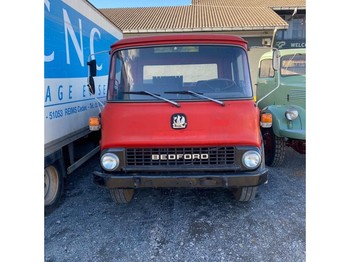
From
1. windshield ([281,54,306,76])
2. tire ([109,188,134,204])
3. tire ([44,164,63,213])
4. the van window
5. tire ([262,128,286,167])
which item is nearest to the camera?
tire ([109,188,134,204])

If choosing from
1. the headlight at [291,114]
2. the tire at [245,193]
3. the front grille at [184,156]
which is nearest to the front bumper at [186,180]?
the front grille at [184,156]

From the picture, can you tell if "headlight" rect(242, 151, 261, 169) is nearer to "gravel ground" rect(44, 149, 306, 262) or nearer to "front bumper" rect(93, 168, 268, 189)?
"front bumper" rect(93, 168, 268, 189)

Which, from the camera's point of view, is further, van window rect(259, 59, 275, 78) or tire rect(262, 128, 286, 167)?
van window rect(259, 59, 275, 78)

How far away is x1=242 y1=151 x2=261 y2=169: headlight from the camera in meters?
2.88

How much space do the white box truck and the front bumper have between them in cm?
99

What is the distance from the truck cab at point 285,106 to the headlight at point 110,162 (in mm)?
2273

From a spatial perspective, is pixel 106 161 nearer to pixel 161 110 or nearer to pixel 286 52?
pixel 161 110

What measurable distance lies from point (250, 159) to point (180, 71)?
1.33 meters

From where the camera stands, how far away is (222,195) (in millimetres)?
3973

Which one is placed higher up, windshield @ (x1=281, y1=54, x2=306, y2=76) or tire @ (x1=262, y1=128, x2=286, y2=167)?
windshield @ (x1=281, y1=54, x2=306, y2=76)

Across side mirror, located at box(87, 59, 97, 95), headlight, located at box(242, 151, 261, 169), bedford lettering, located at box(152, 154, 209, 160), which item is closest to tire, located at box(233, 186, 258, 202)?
headlight, located at box(242, 151, 261, 169)

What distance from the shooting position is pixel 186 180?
9.32ft
